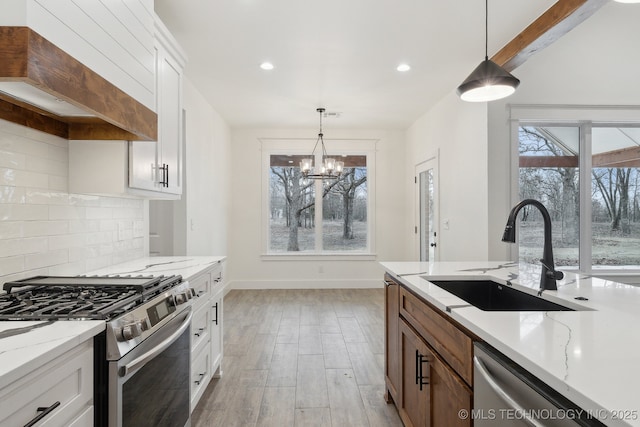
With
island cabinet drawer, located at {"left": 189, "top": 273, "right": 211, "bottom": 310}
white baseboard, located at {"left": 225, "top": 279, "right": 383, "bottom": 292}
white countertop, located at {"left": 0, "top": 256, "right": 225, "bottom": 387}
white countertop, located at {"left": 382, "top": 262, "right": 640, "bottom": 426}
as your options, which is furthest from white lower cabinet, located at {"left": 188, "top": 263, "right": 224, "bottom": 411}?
white baseboard, located at {"left": 225, "top": 279, "right": 383, "bottom": 292}

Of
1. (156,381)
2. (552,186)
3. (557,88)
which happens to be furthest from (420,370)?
(557,88)

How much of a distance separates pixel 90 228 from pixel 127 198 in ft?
1.49

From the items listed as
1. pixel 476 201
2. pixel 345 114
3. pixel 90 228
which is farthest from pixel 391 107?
pixel 90 228

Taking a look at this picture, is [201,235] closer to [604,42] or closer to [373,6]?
[373,6]

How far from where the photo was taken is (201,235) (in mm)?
4191

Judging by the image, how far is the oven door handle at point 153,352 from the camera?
1193 millimetres

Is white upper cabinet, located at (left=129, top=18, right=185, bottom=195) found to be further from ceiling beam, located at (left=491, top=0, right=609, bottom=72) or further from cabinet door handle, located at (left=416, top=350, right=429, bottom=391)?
ceiling beam, located at (left=491, top=0, right=609, bottom=72)

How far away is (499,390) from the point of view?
96 centimetres

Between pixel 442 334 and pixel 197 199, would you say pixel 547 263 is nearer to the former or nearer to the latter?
pixel 442 334

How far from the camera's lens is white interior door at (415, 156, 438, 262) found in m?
4.73

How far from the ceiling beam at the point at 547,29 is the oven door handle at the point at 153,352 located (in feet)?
9.74

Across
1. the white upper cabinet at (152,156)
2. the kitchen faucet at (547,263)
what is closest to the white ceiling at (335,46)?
the white upper cabinet at (152,156)

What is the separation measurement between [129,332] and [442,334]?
1.19 m

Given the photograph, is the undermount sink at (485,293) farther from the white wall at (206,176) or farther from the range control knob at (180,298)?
the white wall at (206,176)
